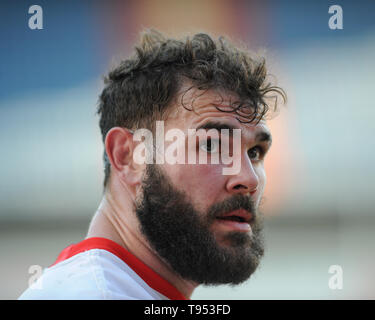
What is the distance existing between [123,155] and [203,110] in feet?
1.06

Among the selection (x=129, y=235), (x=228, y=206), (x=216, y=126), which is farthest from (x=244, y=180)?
(x=129, y=235)

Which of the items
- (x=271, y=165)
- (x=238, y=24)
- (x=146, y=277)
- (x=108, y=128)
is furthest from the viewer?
(x=271, y=165)

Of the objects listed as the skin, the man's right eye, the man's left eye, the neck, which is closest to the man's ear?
the skin

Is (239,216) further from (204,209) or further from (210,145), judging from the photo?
(210,145)

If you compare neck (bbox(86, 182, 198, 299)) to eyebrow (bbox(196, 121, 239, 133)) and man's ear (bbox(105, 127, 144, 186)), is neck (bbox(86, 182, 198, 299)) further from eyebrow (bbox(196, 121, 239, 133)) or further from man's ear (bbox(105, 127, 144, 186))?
eyebrow (bbox(196, 121, 239, 133))

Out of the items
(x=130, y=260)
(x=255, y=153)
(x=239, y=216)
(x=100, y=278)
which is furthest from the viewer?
(x=255, y=153)

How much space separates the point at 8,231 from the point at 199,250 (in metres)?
4.28

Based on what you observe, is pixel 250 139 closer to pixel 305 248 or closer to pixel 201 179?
pixel 201 179

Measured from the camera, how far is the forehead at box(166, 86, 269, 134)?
1547mm

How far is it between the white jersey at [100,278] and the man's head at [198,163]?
109 millimetres

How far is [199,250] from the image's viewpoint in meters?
1.50

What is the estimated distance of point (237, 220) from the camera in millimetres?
1529
